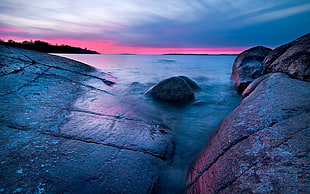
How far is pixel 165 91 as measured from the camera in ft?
16.5

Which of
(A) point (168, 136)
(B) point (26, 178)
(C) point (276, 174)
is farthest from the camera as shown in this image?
(A) point (168, 136)

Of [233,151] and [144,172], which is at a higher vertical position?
[233,151]

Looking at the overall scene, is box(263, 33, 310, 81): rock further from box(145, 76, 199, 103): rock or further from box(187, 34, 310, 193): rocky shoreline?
box(145, 76, 199, 103): rock

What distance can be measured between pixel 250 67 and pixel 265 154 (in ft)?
21.5

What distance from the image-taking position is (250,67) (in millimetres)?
6574

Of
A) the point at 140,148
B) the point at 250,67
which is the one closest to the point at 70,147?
the point at 140,148

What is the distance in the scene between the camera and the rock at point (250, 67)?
236 inches

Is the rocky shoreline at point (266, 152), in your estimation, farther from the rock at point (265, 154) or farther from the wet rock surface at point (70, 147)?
the wet rock surface at point (70, 147)

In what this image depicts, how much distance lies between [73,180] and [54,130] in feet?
3.29

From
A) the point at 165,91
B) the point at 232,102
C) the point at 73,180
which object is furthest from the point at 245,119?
the point at 232,102

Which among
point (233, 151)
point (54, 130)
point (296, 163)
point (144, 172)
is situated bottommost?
point (144, 172)

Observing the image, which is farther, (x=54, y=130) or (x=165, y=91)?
(x=165, y=91)

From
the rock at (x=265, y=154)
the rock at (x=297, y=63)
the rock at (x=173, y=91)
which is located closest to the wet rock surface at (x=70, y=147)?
the rock at (x=265, y=154)

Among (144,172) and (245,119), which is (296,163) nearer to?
(245,119)
